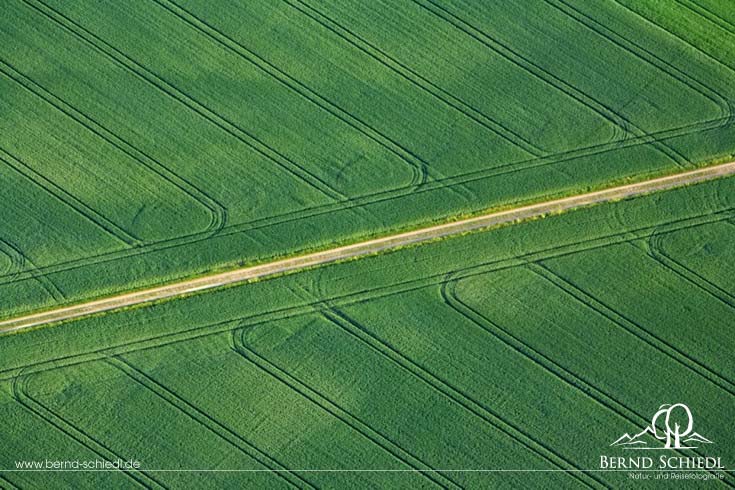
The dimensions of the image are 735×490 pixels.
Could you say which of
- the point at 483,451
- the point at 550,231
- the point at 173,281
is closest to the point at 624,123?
the point at 550,231

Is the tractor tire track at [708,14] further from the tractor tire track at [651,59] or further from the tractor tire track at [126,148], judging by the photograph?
the tractor tire track at [126,148]

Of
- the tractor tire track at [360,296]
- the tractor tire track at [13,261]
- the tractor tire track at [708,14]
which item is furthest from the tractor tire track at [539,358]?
the tractor tire track at [13,261]

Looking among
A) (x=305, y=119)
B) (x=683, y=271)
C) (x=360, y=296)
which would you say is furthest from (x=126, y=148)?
(x=683, y=271)

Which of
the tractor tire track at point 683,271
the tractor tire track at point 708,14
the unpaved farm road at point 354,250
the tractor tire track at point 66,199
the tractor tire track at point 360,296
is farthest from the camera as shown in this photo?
the tractor tire track at point 708,14

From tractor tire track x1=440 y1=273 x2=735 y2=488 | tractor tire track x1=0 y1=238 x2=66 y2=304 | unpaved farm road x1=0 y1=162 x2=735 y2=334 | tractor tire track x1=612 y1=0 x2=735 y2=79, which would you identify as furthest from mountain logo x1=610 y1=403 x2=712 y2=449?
tractor tire track x1=0 y1=238 x2=66 y2=304

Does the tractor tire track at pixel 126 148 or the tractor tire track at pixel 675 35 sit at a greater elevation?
the tractor tire track at pixel 675 35

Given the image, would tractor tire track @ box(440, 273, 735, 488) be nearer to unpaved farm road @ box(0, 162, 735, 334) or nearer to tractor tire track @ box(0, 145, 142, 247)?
unpaved farm road @ box(0, 162, 735, 334)

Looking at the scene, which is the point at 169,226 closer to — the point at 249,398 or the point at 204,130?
the point at 204,130
